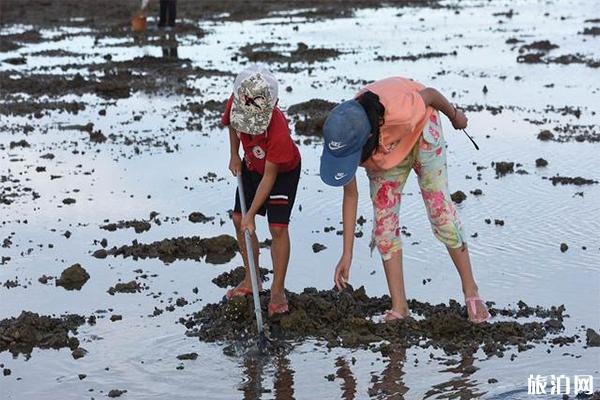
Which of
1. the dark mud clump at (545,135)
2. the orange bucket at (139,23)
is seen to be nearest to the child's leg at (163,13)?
the orange bucket at (139,23)

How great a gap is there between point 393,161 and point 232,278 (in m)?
1.67

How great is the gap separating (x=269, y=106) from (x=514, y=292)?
1.87 meters

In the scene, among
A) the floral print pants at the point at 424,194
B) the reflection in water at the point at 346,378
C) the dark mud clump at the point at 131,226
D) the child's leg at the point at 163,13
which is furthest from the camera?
the child's leg at the point at 163,13

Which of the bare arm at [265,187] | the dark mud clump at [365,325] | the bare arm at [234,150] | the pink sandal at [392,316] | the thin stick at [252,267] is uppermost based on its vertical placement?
the bare arm at [234,150]

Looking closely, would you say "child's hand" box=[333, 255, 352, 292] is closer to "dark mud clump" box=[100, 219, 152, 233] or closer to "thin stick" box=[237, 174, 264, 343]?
"thin stick" box=[237, 174, 264, 343]

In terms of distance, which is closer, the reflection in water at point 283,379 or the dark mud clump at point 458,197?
the reflection in water at point 283,379

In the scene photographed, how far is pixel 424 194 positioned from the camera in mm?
6684

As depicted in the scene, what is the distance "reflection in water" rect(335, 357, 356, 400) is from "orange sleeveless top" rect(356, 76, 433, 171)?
1.03 metres

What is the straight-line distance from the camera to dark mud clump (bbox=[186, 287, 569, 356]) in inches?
251

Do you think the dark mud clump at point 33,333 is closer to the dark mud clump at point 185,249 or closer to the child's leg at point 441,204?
the dark mud clump at point 185,249

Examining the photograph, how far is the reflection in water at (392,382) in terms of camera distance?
5.75 m

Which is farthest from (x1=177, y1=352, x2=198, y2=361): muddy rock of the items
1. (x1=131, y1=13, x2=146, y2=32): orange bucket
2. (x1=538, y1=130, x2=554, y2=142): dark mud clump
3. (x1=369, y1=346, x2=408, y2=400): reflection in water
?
(x1=131, y1=13, x2=146, y2=32): orange bucket

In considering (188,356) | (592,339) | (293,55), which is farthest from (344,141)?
(293,55)

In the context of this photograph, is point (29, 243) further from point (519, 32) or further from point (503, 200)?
point (519, 32)
